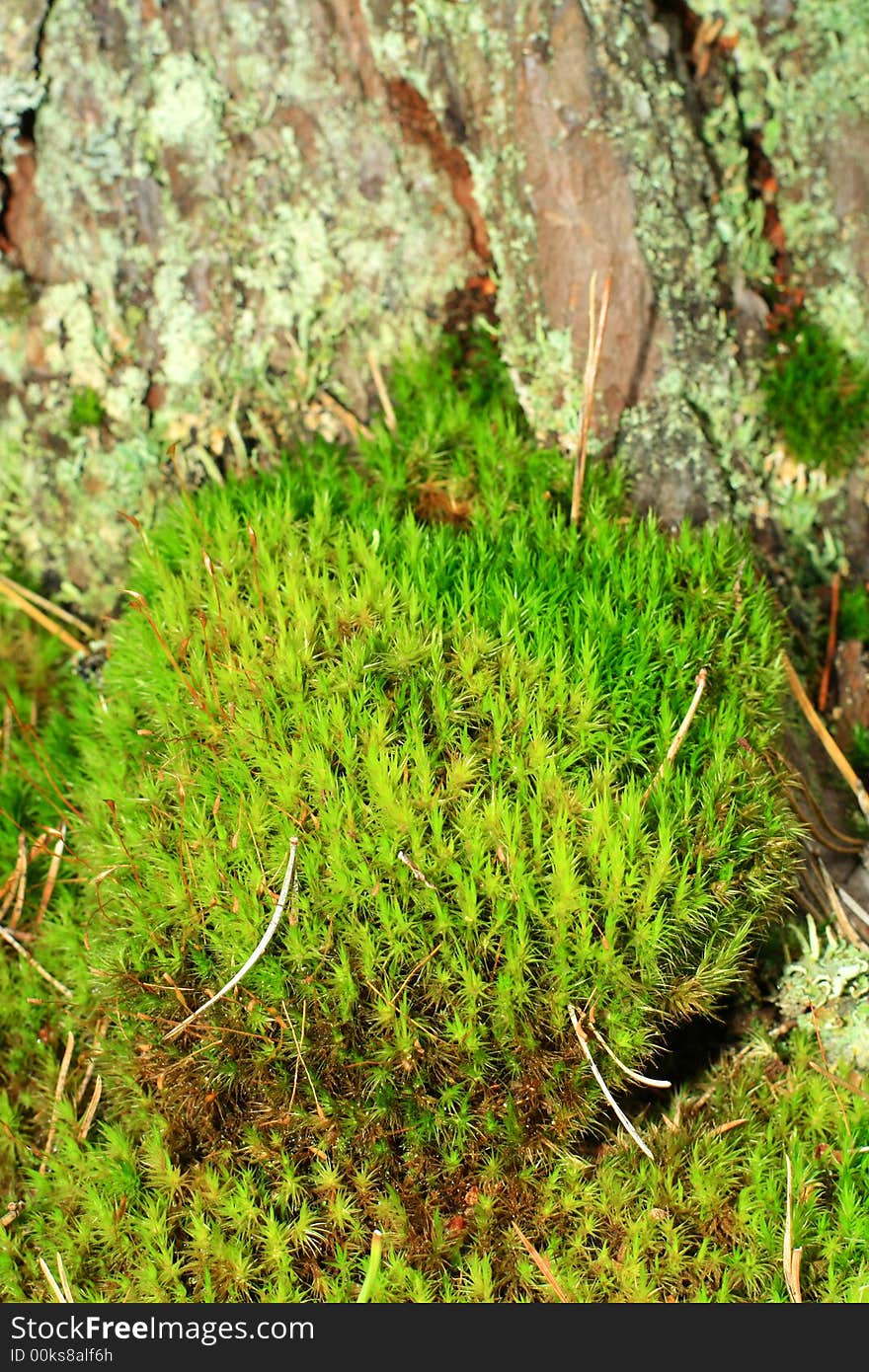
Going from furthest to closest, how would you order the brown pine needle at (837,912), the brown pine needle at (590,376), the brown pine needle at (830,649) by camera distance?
the brown pine needle at (830,649) < the brown pine needle at (590,376) < the brown pine needle at (837,912)

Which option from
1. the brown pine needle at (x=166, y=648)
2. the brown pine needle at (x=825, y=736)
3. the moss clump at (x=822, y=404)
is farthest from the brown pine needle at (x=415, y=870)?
the moss clump at (x=822, y=404)

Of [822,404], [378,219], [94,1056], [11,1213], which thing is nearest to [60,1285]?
[11,1213]

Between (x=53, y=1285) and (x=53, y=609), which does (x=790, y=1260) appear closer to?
(x=53, y=1285)

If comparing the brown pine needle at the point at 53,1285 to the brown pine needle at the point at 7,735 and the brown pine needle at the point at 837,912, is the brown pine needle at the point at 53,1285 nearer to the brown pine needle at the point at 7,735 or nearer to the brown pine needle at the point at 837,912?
the brown pine needle at the point at 7,735

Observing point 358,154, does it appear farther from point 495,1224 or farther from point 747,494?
point 495,1224

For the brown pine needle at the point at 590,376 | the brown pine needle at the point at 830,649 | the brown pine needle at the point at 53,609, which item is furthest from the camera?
the brown pine needle at the point at 53,609
